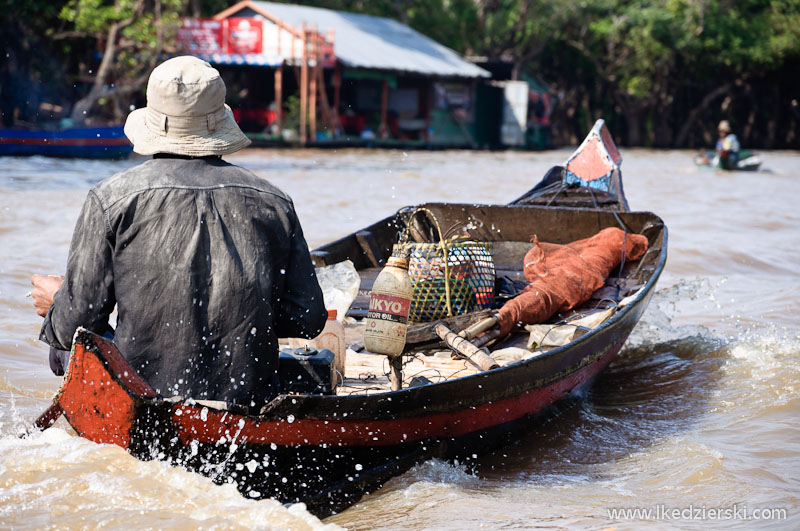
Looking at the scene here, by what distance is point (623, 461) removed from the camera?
4.48 meters

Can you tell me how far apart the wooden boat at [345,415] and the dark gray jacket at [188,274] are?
13 cm

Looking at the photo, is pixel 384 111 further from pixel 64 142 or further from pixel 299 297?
pixel 299 297

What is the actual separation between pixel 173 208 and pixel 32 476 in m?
1.39

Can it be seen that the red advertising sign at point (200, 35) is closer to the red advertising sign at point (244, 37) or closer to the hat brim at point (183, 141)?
the red advertising sign at point (244, 37)

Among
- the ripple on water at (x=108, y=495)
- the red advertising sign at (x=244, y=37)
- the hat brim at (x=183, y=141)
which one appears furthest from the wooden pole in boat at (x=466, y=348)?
the red advertising sign at (x=244, y=37)

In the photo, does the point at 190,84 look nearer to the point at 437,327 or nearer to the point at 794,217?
the point at 437,327

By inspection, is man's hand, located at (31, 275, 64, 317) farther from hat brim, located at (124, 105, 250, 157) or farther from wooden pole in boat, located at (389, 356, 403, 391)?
wooden pole in boat, located at (389, 356, 403, 391)

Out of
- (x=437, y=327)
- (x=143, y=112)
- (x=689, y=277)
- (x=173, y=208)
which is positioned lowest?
(x=689, y=277)

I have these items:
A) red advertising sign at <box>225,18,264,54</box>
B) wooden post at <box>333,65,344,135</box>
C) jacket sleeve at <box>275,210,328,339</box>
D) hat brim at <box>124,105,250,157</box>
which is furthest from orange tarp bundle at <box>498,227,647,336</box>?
wooden post at <box>333,65,344,135</box>

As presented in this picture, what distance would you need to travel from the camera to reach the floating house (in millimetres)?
21344

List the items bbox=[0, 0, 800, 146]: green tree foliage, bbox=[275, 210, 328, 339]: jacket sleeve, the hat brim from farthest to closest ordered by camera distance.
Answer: bbox=[0, 0, 800, 146]: green tree foliage
bbox=[275, 210, 328, 339]: jacket sleeve
the hat brim

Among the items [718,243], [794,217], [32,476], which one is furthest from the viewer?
[794,217]

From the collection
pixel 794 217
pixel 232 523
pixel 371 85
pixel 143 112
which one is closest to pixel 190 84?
pixel 143 112

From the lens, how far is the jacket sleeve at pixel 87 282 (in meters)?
2.66
